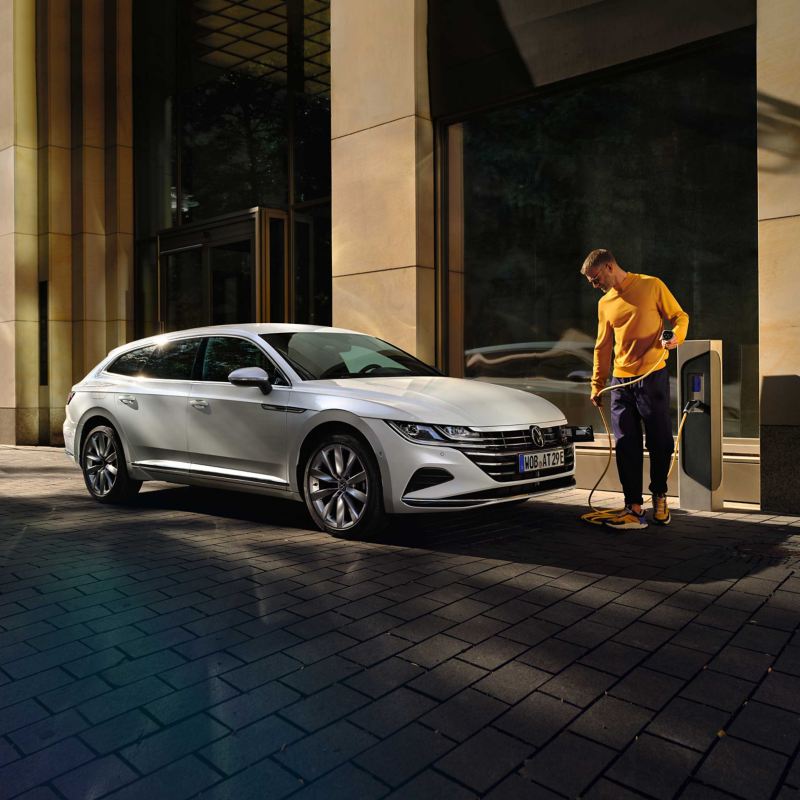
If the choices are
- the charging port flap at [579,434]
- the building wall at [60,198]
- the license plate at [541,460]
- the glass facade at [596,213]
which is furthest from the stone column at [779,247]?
the building wall at [60,198]

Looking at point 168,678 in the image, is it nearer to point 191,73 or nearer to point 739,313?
point 739,313

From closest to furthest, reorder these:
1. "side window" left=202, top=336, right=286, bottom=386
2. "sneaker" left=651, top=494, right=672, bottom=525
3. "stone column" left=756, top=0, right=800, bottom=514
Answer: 1. "sneaker" left=651, top=494, right=672, bottom=525
2. "side window" left=202, top=336, right=286, bottom=386
3. "stone column" left=756, top=0, right=800, bottom=514

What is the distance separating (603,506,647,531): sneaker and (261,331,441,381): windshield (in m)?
1.92

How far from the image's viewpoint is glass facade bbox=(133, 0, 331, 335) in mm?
12078

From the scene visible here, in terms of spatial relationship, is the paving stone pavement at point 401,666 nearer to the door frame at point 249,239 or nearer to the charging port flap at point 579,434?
the charging port flap at point 579,434

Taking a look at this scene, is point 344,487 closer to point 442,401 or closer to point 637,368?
point 442,401

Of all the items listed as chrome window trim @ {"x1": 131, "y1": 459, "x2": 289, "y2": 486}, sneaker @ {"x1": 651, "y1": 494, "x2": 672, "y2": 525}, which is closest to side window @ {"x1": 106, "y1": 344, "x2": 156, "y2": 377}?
chrome window trim @ {"x1": 131, "y1": 459, "x2": 289, "y2": 486}

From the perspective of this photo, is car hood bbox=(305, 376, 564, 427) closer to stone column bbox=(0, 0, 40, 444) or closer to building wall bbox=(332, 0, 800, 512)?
building wall bbox=(332, 0, 800, 512)

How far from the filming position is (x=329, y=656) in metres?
3.44

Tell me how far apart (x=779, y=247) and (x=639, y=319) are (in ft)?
5.57

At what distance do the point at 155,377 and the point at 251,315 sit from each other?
548 centimetres

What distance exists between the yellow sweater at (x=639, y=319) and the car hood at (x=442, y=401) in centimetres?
69

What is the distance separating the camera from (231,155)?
13.4 metres

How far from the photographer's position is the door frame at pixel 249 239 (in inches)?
486
